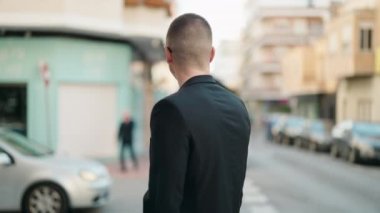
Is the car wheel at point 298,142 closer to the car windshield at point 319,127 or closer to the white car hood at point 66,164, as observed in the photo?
the car windshield at point 319,127

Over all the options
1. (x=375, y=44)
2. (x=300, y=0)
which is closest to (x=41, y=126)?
(x=375, y=44)

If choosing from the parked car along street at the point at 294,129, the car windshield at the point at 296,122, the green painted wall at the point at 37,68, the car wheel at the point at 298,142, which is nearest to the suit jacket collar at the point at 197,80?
the green painted wall at the point at 37,68

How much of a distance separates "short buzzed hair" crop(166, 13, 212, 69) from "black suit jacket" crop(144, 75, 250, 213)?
0.28 feet

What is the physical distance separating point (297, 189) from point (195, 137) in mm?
10933

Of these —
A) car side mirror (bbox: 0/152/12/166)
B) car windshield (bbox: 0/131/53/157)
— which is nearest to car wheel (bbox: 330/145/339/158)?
car windshield (bbox: 0/131/53/157)

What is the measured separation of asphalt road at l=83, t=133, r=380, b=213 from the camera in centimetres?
1007

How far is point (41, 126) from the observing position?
1748 cm

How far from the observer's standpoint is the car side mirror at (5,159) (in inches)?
334

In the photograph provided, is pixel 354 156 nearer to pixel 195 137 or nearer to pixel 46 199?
pixel 46 199

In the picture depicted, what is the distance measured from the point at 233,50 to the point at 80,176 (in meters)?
125

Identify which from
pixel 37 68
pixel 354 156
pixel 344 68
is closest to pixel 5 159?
pixel 37 68

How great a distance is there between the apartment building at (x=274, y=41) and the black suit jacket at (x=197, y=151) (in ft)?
223

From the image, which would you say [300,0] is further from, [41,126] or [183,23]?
[183,23]

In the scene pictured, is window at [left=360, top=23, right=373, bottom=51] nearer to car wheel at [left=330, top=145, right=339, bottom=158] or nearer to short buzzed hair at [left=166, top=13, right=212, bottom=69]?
car wheel at [left=330, top=145, right=339, bottom=158]
